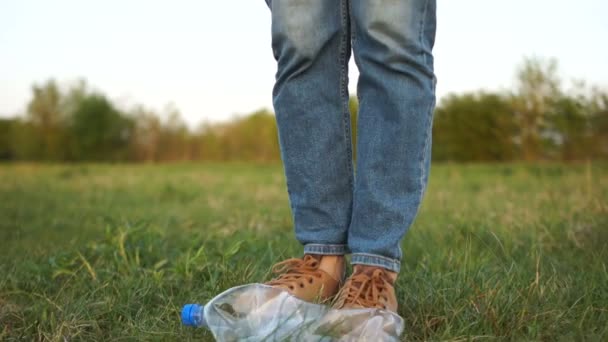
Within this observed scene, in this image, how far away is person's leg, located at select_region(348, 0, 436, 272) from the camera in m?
1.48

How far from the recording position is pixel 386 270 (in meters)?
1.54

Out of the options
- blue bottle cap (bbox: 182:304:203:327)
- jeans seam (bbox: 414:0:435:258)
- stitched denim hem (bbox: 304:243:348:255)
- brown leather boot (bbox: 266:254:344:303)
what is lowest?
blue bottle cap (bbox: 182:304:203:327)

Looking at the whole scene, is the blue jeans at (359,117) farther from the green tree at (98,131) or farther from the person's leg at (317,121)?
the green tree at (98,131)

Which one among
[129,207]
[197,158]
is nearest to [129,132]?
[197,158]

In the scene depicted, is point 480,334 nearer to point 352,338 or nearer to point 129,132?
point 352,338

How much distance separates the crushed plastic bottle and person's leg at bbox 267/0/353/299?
5.8 inches

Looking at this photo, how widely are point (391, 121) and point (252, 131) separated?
1716 cm

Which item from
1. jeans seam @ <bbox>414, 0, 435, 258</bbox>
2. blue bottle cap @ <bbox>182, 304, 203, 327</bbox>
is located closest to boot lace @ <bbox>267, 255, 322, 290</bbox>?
blue bottle cap @ <bbox>182, 304, 203, 327</bbox>

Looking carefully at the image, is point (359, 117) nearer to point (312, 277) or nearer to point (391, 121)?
point (391, 121)

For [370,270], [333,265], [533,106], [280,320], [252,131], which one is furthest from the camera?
[252,131]

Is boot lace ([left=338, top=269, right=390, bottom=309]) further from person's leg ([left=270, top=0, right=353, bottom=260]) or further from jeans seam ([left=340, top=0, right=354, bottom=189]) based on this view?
jeans seam ([left=340, top=0, right=354, bottom=189])

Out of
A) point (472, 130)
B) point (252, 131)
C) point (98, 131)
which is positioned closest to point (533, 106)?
point (472, 130)

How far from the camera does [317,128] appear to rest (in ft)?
5.30

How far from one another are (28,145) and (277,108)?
70.7 feet
